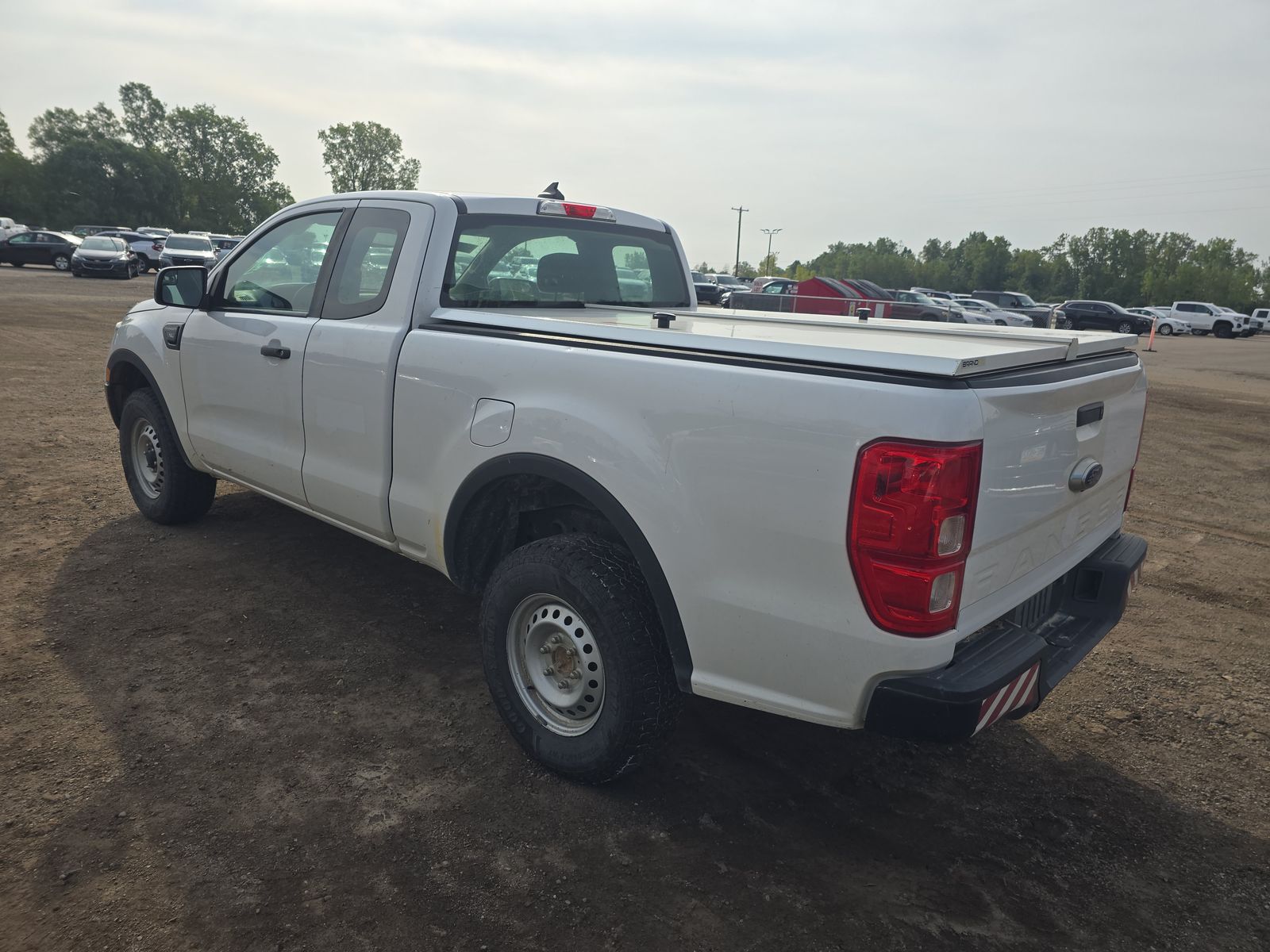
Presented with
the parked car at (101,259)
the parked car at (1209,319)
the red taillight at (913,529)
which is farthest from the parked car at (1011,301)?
the red taillight at (913,529)

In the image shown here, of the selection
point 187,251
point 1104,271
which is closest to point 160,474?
point 187,251

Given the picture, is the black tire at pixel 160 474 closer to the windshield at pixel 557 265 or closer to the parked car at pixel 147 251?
the windshield at pixel 557 265

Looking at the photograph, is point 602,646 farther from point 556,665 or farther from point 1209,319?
point 1209,319

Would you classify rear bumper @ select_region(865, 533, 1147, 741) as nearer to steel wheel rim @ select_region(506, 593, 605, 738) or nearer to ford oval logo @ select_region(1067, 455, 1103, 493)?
ford oval logo @ select_region(1067, 455, 1103, 493)

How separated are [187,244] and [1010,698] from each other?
3713cm

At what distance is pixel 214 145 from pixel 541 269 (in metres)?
132

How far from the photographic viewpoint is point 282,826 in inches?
107

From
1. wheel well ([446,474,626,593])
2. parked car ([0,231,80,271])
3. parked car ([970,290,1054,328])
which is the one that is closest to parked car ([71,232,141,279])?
parked car ([0,231,80,271])

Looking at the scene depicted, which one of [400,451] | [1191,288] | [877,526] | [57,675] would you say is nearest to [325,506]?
[400,451]

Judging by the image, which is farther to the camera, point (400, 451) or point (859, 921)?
point (400, 451)

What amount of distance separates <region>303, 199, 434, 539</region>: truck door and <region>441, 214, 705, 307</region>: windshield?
0.17 meters

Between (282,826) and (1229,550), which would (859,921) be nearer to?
(282,826)

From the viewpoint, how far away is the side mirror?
4.50m

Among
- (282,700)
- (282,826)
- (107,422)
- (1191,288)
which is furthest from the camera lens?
(1191,288)
